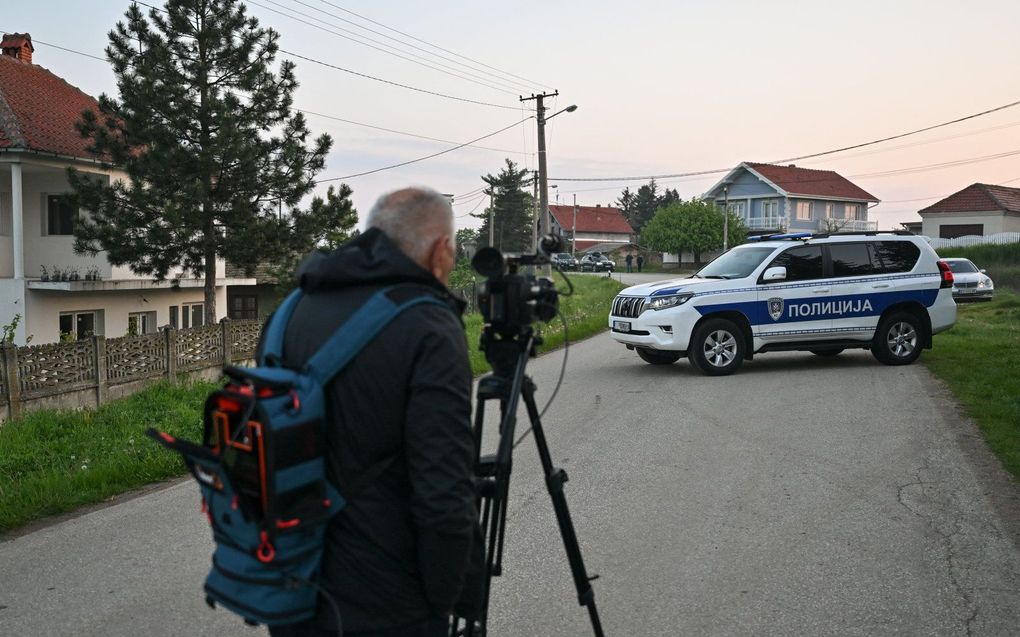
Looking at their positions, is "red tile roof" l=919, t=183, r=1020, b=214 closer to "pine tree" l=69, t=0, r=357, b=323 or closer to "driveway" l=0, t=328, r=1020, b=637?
"pine tree" l=69, t=0, r=357, b=323

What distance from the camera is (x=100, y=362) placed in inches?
520

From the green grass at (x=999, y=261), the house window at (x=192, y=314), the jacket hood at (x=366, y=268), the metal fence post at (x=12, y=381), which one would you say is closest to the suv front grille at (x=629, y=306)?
the metal fence post at (x=12, y=381)

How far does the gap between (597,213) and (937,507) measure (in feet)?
363

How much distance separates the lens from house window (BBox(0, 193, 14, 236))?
A: 73.0 feet

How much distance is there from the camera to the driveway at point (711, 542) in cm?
451

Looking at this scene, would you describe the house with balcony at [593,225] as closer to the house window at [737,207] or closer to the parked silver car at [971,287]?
the house window at [737,207]

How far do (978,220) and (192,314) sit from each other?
5389 cm

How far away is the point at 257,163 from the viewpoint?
19344 millimetres

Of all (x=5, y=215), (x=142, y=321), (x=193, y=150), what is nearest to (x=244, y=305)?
(x=142, y=321)

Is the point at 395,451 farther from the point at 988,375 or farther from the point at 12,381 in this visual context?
the point at 988,375

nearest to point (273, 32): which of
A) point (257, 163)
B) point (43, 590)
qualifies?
point (257, 163)

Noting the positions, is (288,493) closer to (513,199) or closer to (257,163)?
(257,163)

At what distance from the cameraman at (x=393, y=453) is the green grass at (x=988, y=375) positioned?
6402 mm

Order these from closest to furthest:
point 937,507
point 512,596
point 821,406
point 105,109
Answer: point 512,596 → point 937,507 → point 821,406 → point 105,109
